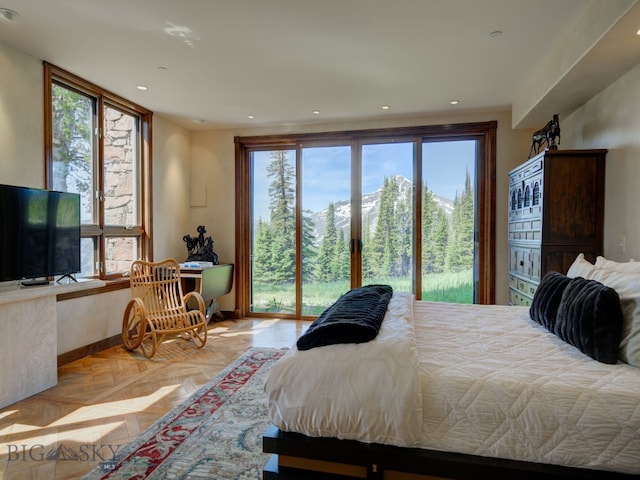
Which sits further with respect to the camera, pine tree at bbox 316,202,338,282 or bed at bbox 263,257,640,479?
pine tree at bbox 316,202,338,282

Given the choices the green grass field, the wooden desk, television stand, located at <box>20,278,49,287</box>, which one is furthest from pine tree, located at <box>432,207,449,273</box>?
television stand, located at <box>20,278,49,287</box>

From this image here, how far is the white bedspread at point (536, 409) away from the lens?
1226 mm

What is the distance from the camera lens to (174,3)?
7.54 feet

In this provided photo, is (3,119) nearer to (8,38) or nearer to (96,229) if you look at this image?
(8,38)

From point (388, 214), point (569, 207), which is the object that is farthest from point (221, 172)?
point (569, 207)

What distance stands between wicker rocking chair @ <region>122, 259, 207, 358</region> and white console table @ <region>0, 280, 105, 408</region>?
799mm

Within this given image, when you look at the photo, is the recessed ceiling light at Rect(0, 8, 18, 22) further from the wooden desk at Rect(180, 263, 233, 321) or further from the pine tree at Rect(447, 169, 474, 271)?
the pine tree at Rect(447, 169, 474, 271)

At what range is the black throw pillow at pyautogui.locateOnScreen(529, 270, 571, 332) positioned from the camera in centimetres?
202

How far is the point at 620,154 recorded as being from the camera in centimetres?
274

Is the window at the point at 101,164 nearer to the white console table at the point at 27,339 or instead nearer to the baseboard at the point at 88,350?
the baseboard at the point at 88,350

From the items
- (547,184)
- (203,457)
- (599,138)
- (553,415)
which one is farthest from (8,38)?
(599,138)

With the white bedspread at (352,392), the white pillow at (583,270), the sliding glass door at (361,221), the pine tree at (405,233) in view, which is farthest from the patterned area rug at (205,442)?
the pine tree at (405,233)

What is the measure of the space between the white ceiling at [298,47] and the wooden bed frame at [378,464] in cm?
249

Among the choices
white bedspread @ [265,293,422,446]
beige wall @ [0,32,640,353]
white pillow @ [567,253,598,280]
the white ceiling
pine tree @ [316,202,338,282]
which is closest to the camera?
white bedspread @ [265,293,422,446]
